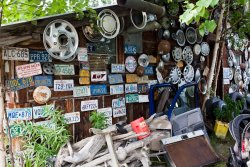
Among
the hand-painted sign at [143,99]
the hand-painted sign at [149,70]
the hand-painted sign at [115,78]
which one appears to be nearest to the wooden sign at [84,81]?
the hand-painted sign at [115,78]

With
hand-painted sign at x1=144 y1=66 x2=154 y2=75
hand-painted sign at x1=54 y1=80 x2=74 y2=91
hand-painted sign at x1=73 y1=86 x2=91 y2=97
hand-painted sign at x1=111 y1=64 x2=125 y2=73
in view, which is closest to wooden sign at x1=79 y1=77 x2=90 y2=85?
hand-painted sign at x1=73 y1=86 x2=91 y2=97

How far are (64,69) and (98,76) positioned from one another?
84 centimetres

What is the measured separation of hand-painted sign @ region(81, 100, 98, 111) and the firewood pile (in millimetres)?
1303

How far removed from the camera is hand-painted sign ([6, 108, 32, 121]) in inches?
187

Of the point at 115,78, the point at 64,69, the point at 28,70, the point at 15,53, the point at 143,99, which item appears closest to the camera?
the point at 15,53

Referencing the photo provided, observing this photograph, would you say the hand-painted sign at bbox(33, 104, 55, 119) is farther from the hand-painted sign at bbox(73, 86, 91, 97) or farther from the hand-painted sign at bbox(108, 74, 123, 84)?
the hand-painted sign at bbox(108, 74, 123, 84)

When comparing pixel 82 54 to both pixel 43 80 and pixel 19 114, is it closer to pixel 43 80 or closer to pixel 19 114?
pixel 43 80

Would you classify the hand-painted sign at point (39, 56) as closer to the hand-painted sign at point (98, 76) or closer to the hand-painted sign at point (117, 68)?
the hand-painted sign at point (98, 76)

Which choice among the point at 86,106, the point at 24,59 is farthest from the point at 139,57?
the point at 24,59

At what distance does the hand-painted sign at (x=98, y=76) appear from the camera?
5.95 m

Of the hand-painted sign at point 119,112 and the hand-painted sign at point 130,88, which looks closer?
the hand-painted sign at point 119,112

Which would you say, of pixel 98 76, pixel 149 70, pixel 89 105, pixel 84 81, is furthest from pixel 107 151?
pixel 149 70

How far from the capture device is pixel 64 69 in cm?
542

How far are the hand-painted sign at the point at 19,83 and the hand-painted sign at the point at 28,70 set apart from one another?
67mm
